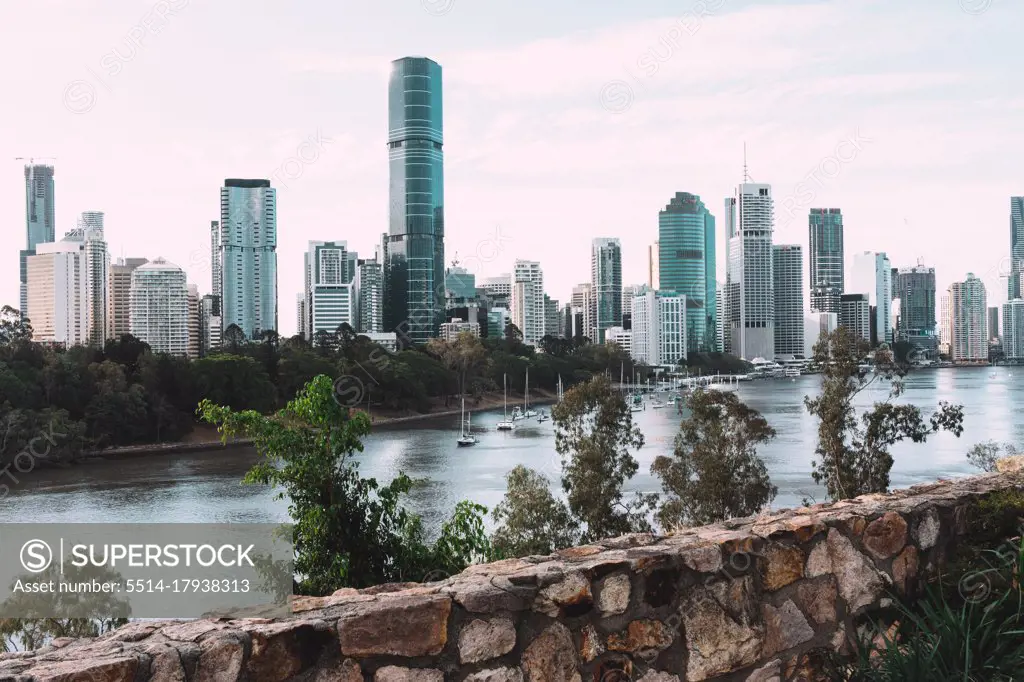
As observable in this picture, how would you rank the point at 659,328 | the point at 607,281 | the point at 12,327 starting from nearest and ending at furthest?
the point at 12,327 → the point at 659,328 → the point at 607,281

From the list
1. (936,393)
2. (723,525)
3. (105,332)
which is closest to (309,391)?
(723,525)

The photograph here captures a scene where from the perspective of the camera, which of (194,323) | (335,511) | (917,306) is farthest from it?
(917,306)

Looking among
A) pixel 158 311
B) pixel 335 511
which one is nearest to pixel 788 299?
pixel 158 311

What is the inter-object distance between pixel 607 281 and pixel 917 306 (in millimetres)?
56471

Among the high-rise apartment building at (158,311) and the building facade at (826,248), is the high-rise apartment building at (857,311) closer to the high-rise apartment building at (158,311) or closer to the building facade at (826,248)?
the building facade at (826,248)

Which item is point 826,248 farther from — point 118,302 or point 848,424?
point 848,424

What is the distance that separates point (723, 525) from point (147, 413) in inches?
1459

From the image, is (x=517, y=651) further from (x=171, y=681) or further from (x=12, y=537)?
(x=12, y=537)

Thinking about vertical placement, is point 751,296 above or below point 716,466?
→ above

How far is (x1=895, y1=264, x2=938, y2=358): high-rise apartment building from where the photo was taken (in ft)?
309

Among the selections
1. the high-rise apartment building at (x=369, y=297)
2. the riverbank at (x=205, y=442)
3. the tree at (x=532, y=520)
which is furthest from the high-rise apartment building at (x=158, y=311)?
the high-rise apartment building at (x=369, y=297)

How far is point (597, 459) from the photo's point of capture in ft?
57.5

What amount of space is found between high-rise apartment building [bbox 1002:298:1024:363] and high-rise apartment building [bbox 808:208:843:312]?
17.7 metres

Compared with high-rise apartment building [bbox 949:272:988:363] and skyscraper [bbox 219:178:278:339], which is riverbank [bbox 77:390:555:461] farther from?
high-rise apartment building [bbox 949:272:988:363]
